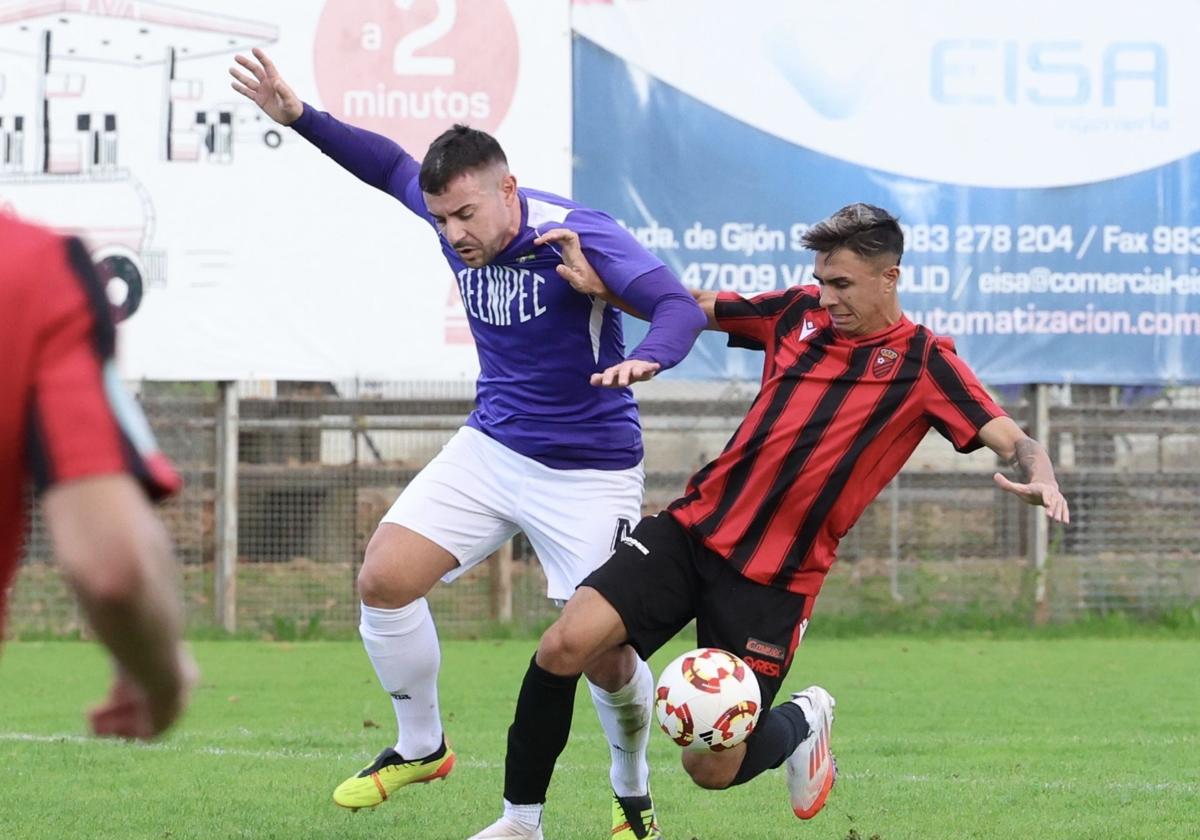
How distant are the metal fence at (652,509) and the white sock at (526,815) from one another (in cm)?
704

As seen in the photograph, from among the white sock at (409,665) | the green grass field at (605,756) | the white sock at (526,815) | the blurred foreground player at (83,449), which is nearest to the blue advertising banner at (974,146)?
the green grass field at (605,756)

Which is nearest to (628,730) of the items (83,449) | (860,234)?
(860,234)

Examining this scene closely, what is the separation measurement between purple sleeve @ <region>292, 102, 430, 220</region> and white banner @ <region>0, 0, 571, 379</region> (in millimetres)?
5930

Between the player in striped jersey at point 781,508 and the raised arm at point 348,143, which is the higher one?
the raised arm at point 348,143

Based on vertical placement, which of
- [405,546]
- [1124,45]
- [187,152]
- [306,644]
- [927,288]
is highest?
[1124,45]

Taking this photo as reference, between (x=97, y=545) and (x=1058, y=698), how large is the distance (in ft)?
27.1

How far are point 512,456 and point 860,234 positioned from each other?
4.68 ft

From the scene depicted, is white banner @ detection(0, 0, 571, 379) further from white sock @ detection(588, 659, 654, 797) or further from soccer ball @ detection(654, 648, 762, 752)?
soccer ball @ detection(654, 648, 762, 752)

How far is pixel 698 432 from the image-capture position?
12453 mm

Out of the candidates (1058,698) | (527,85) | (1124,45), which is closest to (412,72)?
(527,85)

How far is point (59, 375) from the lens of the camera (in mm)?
1839

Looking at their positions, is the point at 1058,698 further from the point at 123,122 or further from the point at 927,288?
the point at 123,122

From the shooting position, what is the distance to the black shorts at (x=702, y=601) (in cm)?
523

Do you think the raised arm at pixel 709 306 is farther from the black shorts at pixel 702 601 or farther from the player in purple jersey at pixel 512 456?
the black shorts at pixel 702 601
